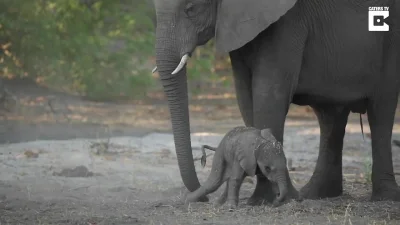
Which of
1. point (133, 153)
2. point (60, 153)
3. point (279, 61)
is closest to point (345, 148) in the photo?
point (133, 153)

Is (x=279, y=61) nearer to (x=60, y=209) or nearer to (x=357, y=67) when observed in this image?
(x=357, y=67)

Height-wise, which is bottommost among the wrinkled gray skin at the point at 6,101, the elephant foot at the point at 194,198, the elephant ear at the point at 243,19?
the elephant foot at the point at 194,198

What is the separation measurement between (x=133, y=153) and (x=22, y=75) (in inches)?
212

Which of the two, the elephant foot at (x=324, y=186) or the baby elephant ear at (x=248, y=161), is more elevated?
the baby elephant ear at (x=248, y=161)

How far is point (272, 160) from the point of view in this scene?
836 cm

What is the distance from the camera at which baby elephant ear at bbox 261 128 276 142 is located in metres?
8.38

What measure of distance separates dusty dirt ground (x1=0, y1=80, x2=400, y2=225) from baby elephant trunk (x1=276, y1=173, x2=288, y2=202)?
0.11 meters

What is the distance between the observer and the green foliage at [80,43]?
16.4 meters

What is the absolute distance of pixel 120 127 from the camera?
1539cm

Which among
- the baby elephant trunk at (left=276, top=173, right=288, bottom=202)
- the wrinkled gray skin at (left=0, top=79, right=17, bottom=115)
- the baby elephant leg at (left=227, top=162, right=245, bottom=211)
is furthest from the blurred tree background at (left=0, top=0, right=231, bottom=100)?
the baby elephant trunk at (left=276, top=173, right=288, bottom=202)

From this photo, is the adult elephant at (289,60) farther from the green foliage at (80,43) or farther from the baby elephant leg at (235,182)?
the green foliage at (80,43)

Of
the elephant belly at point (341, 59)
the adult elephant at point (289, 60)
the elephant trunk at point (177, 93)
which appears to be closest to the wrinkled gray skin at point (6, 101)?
the adult elephant at point (289, 60)

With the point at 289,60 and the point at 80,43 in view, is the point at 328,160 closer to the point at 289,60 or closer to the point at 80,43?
the point at 289,60

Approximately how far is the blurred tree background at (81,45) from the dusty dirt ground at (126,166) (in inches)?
15.5
